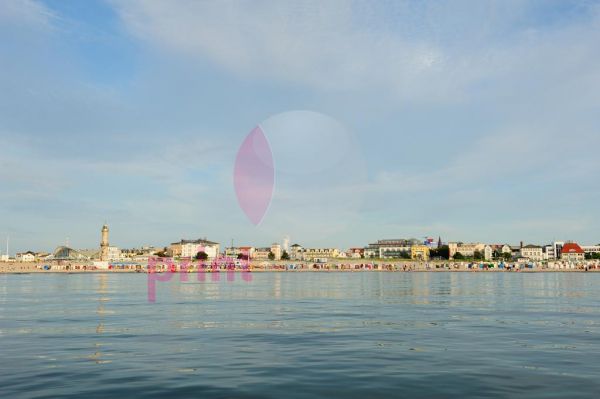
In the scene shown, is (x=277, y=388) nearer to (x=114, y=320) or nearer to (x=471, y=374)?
(x=471, y=374)

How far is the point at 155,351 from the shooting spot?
2034 centimetres

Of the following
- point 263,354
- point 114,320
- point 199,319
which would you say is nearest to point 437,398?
point 263,354

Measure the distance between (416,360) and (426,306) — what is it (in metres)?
22.8

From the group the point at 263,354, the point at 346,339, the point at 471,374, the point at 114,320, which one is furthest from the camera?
the point at 114,320

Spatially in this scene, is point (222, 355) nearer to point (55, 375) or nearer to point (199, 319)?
point (55, 375)

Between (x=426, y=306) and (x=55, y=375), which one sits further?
(x=426, y=306)

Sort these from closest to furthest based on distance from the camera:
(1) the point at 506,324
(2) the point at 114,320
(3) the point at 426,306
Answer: (1) the point at 506,324
(2) the point at 114,320
(3) the point at 426,306

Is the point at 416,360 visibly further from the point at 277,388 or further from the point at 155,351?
the point at 155,351

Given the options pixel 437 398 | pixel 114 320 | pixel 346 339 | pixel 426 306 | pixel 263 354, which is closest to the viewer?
pixel 437 398

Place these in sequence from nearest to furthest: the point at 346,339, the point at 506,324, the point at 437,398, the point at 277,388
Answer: the point at 437,398 < the point at 277,388 < the point at 346,339 < the point at 506,324

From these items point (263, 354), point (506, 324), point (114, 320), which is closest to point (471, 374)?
point (263, 354)

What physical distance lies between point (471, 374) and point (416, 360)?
8.73 ft

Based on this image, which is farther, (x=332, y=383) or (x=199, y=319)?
(x=199, y=319)

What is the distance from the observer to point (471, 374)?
16000 mm
